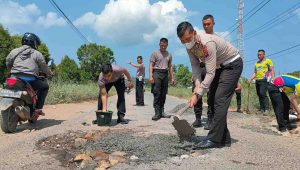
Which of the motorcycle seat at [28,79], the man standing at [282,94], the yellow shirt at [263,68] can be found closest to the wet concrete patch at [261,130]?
the man standing at [282,94]

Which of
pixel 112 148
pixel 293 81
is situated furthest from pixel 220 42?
pixel 293 81

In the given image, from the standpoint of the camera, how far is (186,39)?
5156 millimetres

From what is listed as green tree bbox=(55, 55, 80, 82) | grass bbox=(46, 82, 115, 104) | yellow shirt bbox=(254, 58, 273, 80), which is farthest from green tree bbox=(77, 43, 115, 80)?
yellow shirt bbox=(254, 58, 273, 80)

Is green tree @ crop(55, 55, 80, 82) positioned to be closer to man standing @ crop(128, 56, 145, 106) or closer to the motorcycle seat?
man standing @ crop(128, 56, 145, 106)

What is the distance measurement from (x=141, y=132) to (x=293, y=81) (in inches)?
124

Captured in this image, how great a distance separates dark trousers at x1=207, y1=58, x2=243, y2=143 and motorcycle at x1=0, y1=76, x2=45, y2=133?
3713mm

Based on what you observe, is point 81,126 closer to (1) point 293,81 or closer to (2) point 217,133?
(2) point 217,133

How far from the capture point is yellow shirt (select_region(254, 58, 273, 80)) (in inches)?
453

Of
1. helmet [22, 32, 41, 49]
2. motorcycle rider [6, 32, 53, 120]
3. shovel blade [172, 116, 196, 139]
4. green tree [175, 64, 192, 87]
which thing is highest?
green tree [175, 64, 192, 87]

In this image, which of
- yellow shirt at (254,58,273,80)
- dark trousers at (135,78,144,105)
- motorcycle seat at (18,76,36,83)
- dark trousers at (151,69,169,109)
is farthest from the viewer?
dark trousers at (135,78,144,105)

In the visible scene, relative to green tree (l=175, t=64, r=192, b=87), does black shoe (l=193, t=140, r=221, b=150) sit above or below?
below

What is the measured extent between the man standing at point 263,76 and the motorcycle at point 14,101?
6864 mm

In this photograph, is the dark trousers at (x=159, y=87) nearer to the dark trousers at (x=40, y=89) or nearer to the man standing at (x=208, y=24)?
the man standing at (x=208, y=24)

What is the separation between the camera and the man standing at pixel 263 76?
1140cm
